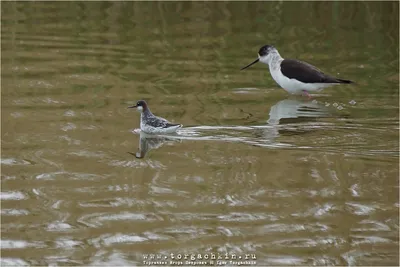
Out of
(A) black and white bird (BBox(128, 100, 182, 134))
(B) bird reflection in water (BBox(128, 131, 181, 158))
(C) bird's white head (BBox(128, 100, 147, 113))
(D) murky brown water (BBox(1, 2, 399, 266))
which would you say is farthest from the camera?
(C) bird's white head (BBox(128, 100, 147, 113))

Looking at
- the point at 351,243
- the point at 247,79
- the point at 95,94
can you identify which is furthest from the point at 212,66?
the point at 351,243

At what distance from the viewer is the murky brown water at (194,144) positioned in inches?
258

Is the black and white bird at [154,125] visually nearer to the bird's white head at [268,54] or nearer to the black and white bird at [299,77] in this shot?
the black and white bird at [299,77]

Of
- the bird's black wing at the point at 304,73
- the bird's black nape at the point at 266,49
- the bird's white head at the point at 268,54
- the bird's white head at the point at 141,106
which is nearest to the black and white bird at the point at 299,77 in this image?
the bird's black wing at the point at 304,73

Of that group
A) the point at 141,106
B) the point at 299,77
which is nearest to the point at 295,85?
the point at 299,77

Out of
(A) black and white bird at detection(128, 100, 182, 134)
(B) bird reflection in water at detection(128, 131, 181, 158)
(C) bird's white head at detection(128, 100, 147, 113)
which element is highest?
(C) bird's white head at detection(128, 100, 147, 113)

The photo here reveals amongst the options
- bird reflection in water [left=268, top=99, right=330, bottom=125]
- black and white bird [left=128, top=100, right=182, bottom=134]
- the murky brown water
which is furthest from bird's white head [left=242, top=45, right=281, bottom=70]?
black and white bird [left=128, top=100, right=182, bottom=134]

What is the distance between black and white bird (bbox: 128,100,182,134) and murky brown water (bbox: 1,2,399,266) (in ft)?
0.41

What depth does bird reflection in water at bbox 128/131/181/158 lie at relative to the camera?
30.0 feet

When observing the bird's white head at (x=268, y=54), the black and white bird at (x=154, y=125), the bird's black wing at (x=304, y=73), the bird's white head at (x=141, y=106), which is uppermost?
the bird's white head at (x=268, y=54)

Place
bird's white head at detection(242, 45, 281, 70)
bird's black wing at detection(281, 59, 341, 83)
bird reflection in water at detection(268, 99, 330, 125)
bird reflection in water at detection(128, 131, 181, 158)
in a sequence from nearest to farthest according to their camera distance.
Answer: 1. bird reflection in water at detection(128, 131, 181, 158)
2. bird reflection in water at detection(268, 99, 330, 125)
3. bird's black wing at detection(281, 59, 341, 83)
4. bird's white head at detection(242, 45, 281, 70)

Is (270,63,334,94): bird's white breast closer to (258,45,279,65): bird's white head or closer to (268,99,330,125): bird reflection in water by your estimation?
(268,99,330,125): bird reflection in water

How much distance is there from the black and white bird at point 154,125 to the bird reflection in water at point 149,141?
0.06 meters

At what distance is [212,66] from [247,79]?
67cm
